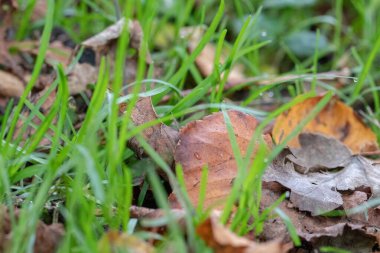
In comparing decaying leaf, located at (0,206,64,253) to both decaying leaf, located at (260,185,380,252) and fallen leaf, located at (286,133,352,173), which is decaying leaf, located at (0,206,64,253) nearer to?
decaying leaf, located at (260,185,380,252)

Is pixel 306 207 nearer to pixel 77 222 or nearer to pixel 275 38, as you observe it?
pixel 77 222

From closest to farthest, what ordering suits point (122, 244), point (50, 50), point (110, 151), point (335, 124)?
point (122, 244)
point (110, 151)
point (335, 124)
point (50, 50)

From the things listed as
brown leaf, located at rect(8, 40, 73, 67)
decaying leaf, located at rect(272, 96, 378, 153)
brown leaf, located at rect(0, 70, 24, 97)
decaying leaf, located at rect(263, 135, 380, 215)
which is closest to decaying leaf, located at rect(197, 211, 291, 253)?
decaying leaf, located at rect(263, 135, 380, 215)

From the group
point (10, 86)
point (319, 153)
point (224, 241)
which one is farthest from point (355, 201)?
point (10, 86)

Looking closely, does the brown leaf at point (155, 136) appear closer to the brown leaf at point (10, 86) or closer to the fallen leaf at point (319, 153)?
the fallen leaf at point (319, 153)

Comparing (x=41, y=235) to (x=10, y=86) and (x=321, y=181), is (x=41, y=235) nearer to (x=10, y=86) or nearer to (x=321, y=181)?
(x=321, y=181)

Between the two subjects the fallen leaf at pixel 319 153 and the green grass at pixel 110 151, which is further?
the fallen leaf at pixel 319 153

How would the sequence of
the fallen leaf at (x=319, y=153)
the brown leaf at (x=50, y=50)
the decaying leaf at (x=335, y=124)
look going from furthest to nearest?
the brown leaf at (x=50, y=50), the decaying leaf at (x=335, y=124), the fallen leaf at (x=319, y=153)

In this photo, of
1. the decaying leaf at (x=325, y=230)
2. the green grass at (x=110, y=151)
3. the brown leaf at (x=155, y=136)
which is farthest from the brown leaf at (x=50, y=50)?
the decaying leaf at (x=325, y=230)
